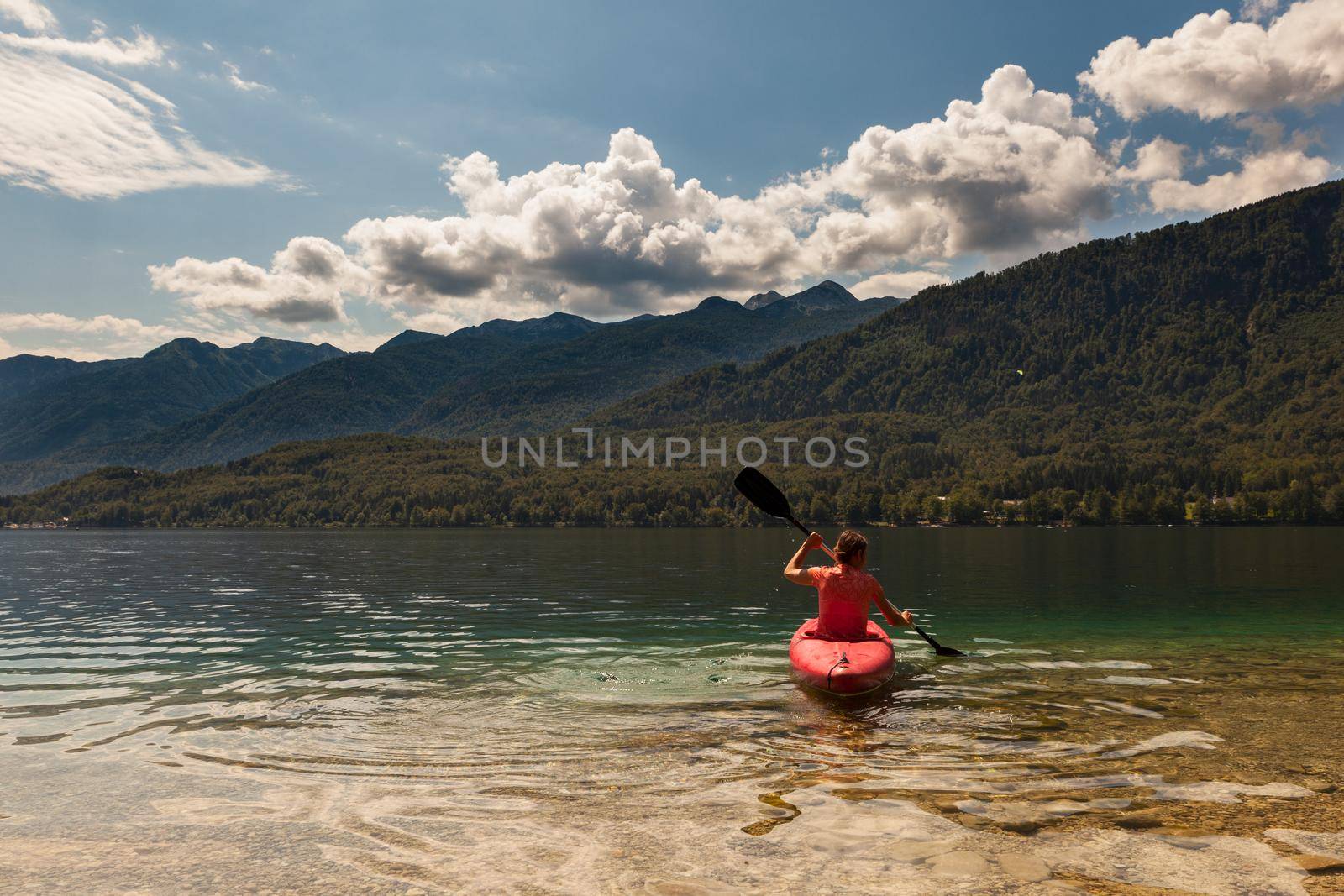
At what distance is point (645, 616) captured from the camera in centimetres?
3444

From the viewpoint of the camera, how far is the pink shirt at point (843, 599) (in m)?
17.2

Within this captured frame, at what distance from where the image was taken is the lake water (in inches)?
291

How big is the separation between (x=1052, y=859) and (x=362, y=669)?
1799 centimetres

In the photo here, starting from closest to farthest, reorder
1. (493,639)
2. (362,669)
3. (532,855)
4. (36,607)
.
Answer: (532,855), (362,669), (493,639), (36,607)

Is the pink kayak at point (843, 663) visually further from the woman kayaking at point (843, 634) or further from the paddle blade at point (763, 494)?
the paddle blade at point (763, 494)

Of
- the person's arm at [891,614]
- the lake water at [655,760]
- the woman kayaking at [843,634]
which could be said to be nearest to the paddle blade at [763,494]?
the lake water at [655,760]

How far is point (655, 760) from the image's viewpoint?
37.8ft

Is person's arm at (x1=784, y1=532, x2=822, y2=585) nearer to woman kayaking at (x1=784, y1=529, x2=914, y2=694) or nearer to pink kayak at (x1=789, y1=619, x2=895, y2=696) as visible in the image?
woman kayaking at (x1=784, y1=529, x2=914, y2=694)

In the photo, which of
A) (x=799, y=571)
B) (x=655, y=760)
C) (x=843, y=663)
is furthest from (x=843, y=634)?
(x=655, y=760)

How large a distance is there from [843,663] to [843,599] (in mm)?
1633

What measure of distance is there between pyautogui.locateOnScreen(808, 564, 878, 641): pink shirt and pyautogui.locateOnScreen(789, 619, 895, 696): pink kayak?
0.22 meters

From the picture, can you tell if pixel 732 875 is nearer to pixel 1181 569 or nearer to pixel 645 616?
pixel 645 616

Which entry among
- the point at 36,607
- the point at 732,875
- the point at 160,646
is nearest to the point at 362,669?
the point at 160,646

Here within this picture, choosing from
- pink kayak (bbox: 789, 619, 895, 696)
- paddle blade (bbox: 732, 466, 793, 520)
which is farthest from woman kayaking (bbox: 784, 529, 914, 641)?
paddle blade (bbox: 732, 466, 793, 520)
